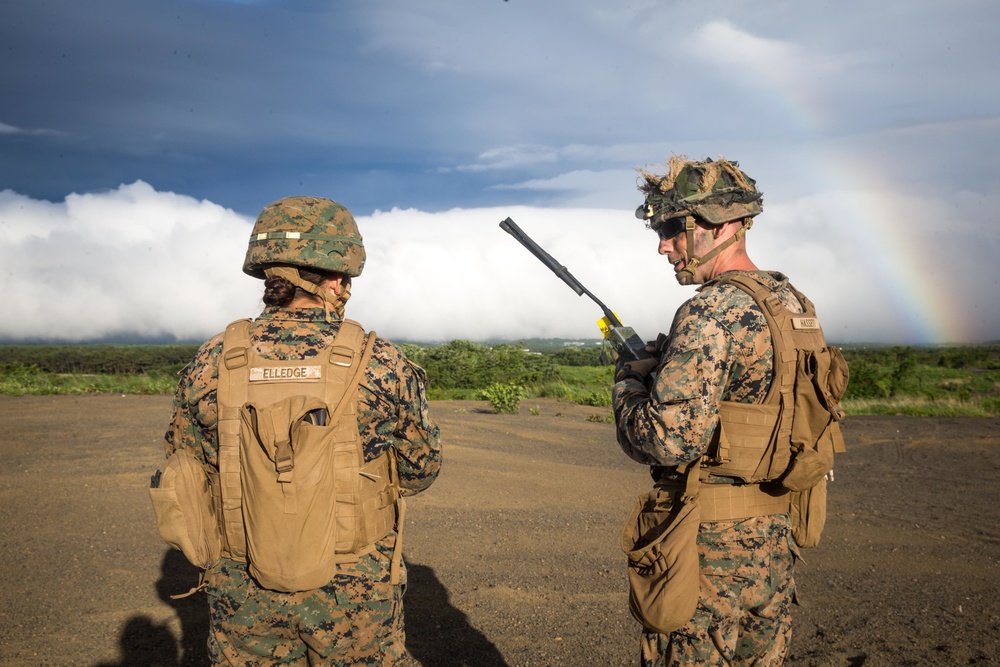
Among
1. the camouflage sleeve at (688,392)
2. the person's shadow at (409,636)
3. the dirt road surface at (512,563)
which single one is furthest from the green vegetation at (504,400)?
the camouflage sleeve at (688,392)

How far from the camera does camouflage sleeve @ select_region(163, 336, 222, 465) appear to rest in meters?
2.63

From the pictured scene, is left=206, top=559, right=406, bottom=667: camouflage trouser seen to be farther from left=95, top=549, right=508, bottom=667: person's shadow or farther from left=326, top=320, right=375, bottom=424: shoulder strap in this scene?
left=95, top=549, right=508, bottom=667: person's shadow

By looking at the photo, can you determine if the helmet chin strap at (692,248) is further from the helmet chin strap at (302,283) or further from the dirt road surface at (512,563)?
the dirt road surface at (512,563)

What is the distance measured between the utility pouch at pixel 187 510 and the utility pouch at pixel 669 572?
62.4 inches

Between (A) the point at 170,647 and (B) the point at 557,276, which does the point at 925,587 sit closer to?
(B) the point at 557,276

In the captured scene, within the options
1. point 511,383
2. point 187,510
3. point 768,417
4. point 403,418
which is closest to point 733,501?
point 768,417

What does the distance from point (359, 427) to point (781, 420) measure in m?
1.60

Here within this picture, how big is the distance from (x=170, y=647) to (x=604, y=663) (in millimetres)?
2916

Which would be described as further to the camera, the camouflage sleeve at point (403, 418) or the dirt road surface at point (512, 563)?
the dirt road surface at point (512, 563)

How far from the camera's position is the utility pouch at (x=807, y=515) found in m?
3.09

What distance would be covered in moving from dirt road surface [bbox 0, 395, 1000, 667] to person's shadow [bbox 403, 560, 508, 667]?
0.02 m

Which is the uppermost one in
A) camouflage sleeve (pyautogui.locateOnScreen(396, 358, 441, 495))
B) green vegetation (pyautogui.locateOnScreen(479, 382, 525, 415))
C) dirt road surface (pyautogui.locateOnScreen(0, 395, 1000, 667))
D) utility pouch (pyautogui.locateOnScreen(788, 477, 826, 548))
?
camouflage sleeve (pyautogui.locateOnScreen(396, 358, 441, 495))

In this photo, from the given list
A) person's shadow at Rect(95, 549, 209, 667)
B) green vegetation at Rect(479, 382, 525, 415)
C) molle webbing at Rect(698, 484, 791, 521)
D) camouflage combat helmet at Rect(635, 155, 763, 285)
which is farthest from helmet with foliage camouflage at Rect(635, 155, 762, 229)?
green vegetation at Rect(479, 382, 525, 415)

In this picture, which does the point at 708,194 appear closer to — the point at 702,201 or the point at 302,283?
the point at 702,201
